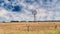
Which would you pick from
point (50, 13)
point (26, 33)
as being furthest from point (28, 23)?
point (50, 13)

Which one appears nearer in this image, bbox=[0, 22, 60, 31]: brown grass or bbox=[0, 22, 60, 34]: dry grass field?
bbox=[0, 22, 60, 34]: dry grass field

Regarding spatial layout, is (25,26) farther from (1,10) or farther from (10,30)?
(1,10)

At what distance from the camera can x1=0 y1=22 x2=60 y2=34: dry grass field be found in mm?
3461

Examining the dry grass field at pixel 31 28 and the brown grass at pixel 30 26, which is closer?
the dry grass field at pixel 31 28

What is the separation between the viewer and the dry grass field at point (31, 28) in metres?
3.46

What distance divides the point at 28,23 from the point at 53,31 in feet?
2.07

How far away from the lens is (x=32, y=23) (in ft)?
12.0

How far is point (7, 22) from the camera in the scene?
146 inches

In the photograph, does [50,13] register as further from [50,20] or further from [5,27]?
[5,27]

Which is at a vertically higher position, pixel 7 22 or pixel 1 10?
pixel 1 10

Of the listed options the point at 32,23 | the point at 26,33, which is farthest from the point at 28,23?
the point at 26,33

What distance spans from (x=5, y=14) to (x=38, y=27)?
0.85m

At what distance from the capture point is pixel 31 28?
3652 millimetres

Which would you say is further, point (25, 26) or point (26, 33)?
point (25, 26)
